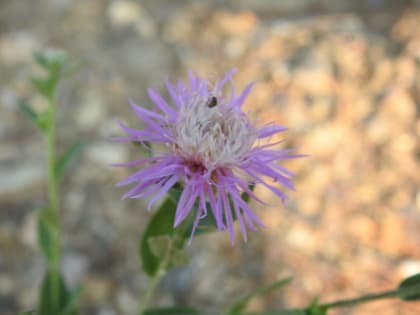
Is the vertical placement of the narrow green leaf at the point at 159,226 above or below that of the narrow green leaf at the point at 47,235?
below

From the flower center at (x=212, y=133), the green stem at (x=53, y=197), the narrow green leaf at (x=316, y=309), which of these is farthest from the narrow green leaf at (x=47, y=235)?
the narrow green leaf at (x=316, y=309)

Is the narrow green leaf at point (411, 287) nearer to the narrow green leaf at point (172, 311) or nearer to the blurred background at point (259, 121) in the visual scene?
the narrow green leaf at point (172, 311)

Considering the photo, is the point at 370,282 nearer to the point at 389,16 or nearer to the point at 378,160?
the point at 378,160

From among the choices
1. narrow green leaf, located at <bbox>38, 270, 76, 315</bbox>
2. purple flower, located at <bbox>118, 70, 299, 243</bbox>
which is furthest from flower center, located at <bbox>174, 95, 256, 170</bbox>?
narrow green leaf, located at <bbox>38, 270, 76, 315</bbox>

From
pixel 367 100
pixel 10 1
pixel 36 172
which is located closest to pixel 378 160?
pixel 367 100

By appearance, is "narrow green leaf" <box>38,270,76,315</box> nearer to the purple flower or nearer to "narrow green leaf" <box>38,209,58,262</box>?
"narrow green leaf" <box>38,209,58,262</box>

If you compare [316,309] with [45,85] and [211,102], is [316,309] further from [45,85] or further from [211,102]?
[45,85]

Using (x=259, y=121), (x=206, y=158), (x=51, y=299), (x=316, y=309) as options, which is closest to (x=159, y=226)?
(x=206, y=158)
